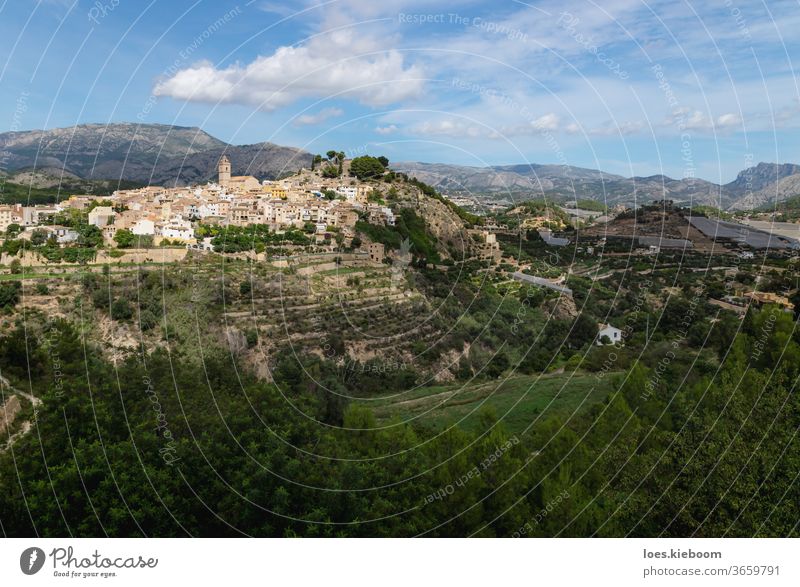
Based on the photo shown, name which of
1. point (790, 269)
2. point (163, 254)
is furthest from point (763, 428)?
point (163, 254)

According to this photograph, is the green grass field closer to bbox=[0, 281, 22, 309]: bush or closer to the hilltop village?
Answer: bbox=[0, 281, 22, 309]: bush

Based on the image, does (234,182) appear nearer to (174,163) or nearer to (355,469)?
(355,469)

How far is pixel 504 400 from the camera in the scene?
1165cm

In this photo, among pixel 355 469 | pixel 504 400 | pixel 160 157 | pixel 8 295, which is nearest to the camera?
pixel 355 469

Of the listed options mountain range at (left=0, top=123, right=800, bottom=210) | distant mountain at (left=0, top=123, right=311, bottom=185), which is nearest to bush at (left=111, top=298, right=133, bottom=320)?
mountain range at (left=0, top=123, right=800, bottom=210)

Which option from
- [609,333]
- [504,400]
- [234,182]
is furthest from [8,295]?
[234,182]

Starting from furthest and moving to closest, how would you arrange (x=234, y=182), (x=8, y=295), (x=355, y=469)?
(x=234, y=182)
(x=8, y=295)
(x=355, y=469)

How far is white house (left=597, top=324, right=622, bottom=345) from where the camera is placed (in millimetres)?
15477
